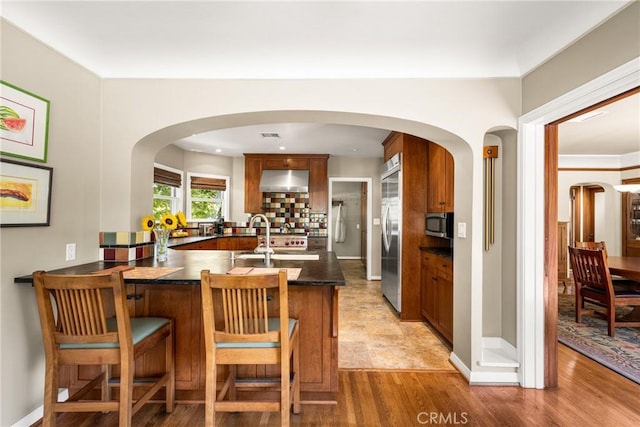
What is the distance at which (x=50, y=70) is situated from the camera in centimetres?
201

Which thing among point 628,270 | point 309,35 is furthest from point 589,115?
point 309,35

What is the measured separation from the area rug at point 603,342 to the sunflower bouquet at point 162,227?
147 inches

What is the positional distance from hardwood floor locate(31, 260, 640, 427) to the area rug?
0.26 metres

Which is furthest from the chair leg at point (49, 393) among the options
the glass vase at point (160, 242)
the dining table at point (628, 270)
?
the dining table at point (628, 270)

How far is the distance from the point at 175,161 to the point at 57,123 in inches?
141

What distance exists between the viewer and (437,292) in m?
3.27

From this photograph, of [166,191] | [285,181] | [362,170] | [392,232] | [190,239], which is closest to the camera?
[392,232]

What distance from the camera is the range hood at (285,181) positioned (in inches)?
227

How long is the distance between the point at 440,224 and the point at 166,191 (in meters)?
4.47

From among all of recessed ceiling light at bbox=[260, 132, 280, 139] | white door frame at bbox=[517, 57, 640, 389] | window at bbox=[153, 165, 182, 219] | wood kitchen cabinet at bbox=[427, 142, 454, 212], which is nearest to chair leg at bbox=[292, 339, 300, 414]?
white door frame at bbox=[517, 57, 640, 389]

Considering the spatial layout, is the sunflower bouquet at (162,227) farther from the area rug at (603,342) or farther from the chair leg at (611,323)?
the chair leg at (611,323)

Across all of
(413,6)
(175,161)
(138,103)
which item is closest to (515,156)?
(413,6)

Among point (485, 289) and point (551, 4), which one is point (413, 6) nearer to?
point (551, 4)

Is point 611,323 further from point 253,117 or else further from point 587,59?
point 253,117
